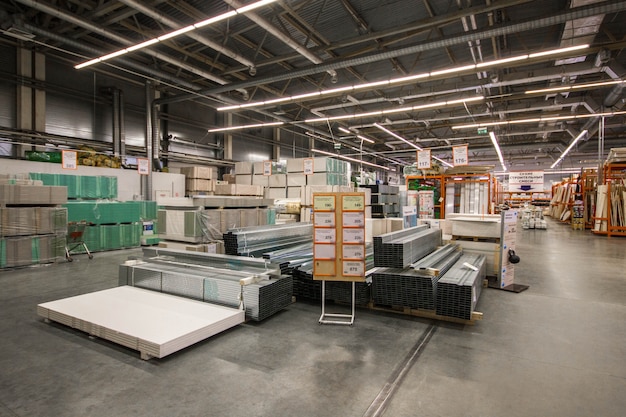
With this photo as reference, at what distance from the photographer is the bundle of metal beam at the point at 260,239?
5703mm

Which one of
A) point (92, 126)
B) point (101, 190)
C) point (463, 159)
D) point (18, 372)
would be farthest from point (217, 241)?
point (92, 126)

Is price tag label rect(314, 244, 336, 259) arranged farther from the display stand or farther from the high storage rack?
the high storage rack

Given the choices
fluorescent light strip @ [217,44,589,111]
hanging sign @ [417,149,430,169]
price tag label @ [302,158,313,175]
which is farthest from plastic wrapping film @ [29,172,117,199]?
hanging sign @ [417,149,430,169]

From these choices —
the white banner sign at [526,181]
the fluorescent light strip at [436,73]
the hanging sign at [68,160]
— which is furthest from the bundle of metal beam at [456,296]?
the white banner sign at [526,181]

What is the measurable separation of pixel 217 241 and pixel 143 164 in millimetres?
6876

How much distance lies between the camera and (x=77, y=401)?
257cm

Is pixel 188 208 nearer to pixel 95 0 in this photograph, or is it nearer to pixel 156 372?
pixel 156 372

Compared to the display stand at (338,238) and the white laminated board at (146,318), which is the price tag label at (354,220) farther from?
the white laminated board at (146,318)

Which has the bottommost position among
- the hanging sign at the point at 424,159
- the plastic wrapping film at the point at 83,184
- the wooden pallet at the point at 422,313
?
the wooden pallet at the point at 422,313

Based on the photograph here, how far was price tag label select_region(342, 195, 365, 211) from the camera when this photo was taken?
4238 millimetres

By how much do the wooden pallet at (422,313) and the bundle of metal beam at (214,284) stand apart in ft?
4.27

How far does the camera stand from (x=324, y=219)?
434 centimetres

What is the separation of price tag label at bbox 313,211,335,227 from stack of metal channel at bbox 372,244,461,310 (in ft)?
3.32

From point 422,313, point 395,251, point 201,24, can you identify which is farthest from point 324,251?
point 201,24
